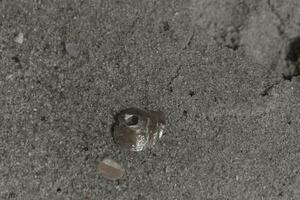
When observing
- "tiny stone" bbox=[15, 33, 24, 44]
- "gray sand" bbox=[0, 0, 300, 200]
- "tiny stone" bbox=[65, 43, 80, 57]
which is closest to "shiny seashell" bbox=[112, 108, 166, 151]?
"gray sand" bbox=[0, 0, 300, 200]

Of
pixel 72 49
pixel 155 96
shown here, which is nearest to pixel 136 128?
pixel 155 96

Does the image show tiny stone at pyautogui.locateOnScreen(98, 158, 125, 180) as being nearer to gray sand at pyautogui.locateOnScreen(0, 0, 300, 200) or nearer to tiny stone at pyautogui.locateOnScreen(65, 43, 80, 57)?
gray sand at pyautogui.locateOnScreen(0, 0, 300, 200)

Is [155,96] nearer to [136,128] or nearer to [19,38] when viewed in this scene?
[136,128]

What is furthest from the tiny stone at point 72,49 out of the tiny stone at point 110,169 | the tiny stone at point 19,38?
the tiny stone at point 110,169

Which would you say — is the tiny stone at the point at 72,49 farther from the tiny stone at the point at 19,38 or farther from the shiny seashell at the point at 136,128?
the shiny seashell at the point at 136,128

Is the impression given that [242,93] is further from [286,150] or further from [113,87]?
[113,87]

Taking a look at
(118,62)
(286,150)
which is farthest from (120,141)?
(286,150)
